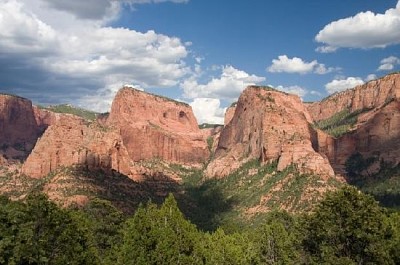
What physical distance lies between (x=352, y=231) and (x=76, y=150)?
145950 millimetres

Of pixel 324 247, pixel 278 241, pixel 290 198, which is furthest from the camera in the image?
pixel 290 198

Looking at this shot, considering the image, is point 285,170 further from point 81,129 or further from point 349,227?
point 349,227

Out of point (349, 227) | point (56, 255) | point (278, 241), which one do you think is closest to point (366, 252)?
point (349, 227)

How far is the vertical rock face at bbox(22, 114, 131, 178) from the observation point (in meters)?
175

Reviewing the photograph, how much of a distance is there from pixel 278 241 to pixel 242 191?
450 feet

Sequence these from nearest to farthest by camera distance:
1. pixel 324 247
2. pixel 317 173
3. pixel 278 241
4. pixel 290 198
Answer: pixel 324 247 < pixel 278 241 < pixel 290 198 < pixel 317 173

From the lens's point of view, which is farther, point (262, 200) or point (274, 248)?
point (262, 200)

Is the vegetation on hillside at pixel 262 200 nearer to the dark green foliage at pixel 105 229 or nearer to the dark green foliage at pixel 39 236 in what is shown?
the dark green foliage at pixel 105 229

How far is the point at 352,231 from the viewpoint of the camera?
143ft

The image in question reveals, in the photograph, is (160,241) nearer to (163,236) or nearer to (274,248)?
(163,236)

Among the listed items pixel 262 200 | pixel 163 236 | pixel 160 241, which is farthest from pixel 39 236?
pixel 262 200

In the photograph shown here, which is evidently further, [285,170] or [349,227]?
[285,170]

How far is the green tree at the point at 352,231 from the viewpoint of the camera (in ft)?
141

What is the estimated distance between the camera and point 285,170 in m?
182
